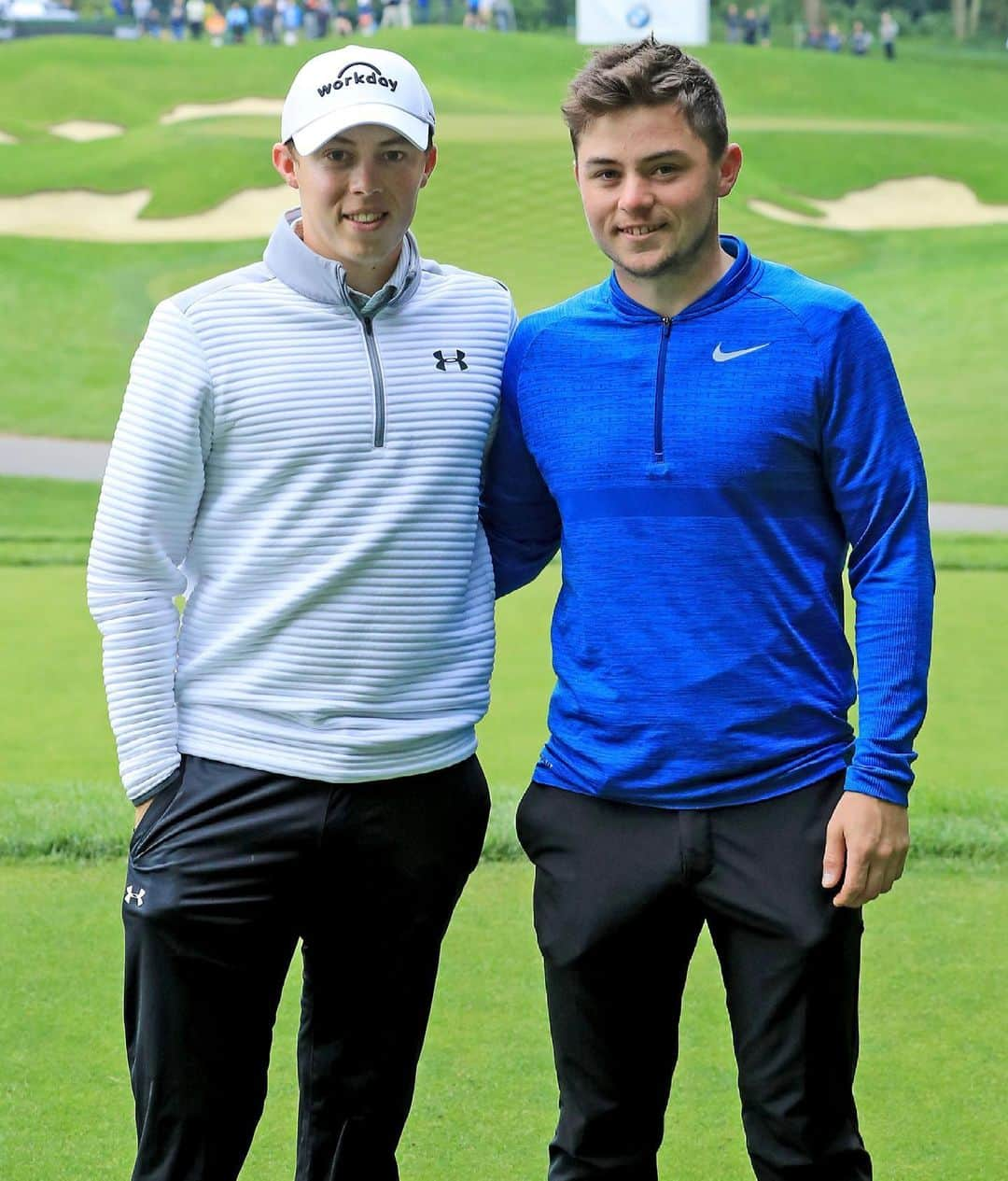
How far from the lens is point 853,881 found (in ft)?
6.85

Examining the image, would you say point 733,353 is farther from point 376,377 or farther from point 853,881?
point 853,881

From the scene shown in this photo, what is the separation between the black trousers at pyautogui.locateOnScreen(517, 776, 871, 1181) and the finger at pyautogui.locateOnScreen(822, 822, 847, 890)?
3 centimetres

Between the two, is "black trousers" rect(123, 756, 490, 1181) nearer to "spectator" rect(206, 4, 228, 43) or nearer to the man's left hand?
the man's left hand

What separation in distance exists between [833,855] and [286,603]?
74 centimetres

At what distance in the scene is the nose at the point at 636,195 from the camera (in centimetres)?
212

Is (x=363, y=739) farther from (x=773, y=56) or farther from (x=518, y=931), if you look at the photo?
(x=773, y=56)

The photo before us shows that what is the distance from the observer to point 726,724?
2.15m

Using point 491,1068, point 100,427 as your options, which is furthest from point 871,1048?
point 100,427

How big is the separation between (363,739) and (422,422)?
410mm

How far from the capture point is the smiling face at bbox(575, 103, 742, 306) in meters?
2.13

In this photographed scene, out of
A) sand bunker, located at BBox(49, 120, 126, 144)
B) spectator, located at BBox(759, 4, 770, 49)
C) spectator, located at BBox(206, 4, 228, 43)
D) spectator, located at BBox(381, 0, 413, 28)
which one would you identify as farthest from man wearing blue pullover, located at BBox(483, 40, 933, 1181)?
spectator, located at BBox(206, 4, 228, 43)

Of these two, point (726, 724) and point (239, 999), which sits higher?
point (726, 724)

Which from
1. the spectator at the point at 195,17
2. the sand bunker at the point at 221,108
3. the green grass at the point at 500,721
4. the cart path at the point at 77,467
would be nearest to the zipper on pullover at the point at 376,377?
the green grass at the point at 500,721

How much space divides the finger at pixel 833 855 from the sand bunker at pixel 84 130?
23664mm
